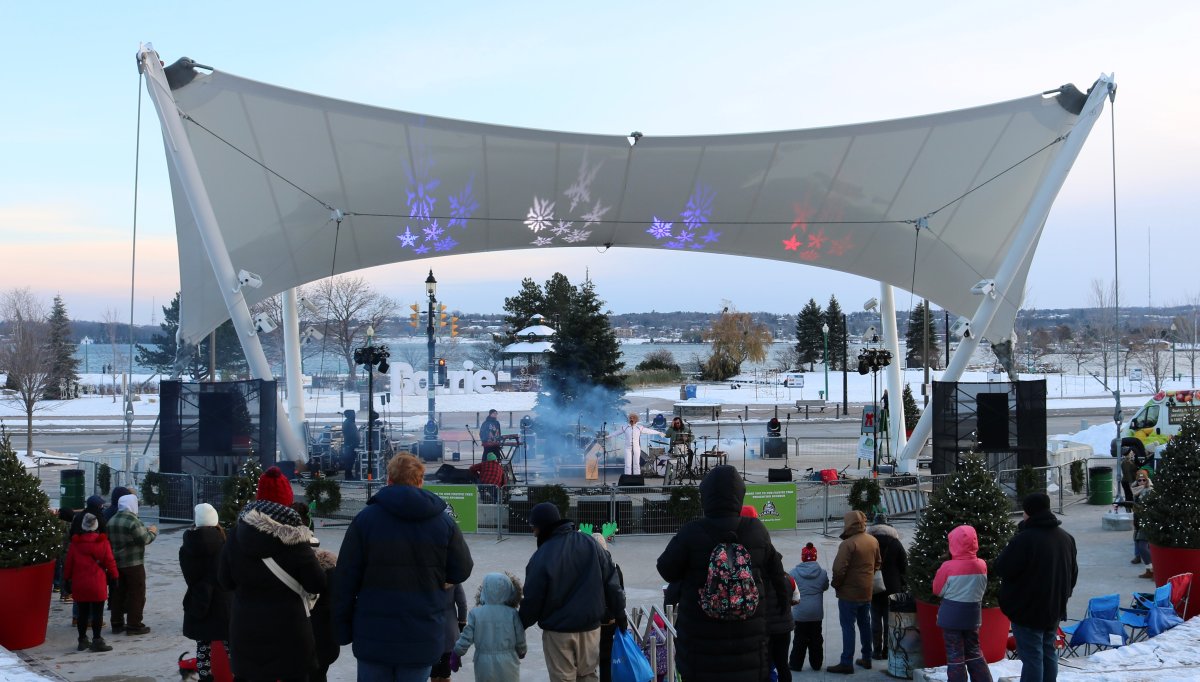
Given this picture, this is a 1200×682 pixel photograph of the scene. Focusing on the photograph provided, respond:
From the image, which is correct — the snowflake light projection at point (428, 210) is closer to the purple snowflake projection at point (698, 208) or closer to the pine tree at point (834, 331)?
the purple snowflake projection at point (698, 208)

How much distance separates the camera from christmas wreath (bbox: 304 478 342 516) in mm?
14398

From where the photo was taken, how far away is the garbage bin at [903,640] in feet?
Result: 22.8

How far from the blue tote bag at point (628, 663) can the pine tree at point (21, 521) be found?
480 centimetres

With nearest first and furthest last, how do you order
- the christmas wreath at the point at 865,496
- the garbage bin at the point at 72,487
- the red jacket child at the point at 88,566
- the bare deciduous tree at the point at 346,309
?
the red jacket child at the point at 88,566, the christmas wreath at the point at 865,496, the garbage bin at the point at 72,487, the bare deciduous tree at the point at 346,309

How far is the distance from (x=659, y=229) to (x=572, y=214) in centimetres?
163

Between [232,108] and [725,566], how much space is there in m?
12.5

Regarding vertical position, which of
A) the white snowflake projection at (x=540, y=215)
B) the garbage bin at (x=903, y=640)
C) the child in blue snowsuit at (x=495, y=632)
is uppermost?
the white snowflake projection at (x=540, y=215)

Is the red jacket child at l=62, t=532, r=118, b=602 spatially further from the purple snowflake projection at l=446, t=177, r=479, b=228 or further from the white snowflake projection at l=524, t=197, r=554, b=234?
the white snowflake projection at l=524, t=197, r=554, b=234

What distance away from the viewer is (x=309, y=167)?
15117 mm

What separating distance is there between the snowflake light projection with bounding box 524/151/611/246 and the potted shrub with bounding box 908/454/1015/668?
32.2 feet

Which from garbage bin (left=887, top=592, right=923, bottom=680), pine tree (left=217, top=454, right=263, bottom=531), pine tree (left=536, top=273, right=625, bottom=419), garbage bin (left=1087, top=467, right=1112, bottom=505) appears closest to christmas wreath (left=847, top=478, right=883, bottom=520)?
garbage bin (left=1087, top=467, right=1112, bottom=505)

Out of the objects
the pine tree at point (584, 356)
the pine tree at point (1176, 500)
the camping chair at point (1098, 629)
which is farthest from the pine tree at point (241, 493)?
the pine tree at point (584, 356)

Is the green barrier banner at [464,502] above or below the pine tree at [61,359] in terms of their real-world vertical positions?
below

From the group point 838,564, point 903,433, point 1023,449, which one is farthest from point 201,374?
point 838,564
